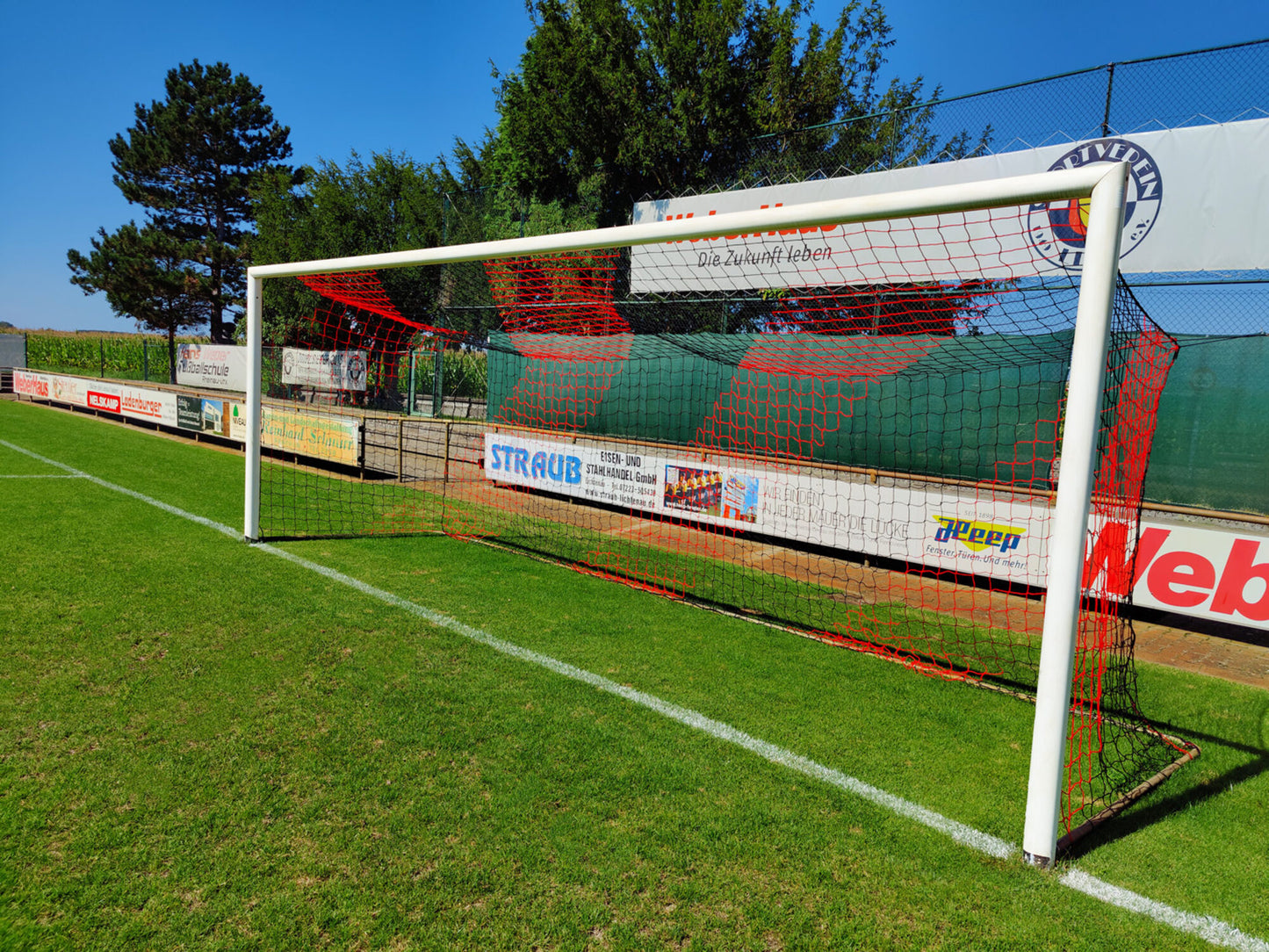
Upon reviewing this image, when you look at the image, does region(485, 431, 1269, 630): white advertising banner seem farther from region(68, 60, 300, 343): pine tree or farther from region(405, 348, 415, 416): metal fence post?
region(68, 60, 300, 343): pine tree

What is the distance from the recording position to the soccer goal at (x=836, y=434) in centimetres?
327

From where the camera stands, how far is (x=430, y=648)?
434cm

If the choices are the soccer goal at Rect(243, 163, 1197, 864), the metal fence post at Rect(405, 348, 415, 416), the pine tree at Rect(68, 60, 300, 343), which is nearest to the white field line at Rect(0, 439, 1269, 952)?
the soccer goal at Rect(243, 163, 1197, 864)

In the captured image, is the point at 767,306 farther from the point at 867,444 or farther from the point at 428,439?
the point at 428,439

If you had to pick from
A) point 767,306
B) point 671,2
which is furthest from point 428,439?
point 671,2

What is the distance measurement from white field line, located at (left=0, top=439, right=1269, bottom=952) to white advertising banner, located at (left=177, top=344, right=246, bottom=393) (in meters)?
24.8

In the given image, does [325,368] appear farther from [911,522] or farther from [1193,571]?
[1193,571]

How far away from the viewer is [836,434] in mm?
10367

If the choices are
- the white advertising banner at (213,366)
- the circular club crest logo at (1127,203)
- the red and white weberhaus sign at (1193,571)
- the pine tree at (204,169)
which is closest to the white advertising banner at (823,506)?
the red and white weberhaus sign at (1193,571)

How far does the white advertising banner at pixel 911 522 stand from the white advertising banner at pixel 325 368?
6.52 meters

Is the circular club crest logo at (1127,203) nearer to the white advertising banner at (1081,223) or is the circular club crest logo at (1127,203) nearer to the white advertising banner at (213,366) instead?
the white advertising banner at (1081,223)

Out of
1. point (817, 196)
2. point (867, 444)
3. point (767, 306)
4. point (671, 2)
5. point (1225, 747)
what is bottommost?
point (1225, 747)

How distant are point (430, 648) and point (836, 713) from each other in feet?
7.63

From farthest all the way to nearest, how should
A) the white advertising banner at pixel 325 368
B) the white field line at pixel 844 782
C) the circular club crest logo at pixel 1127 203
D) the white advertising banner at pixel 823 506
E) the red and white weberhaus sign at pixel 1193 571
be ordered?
1. the white advertising banner at pixel 325 368
2. the circular club crest logo at pixel 1127 203
3. the white advertising banner at pixel 823 506
4. the red and white weberhaus sign at pixel 1193 571
5. the white field line at pixel 844 782
